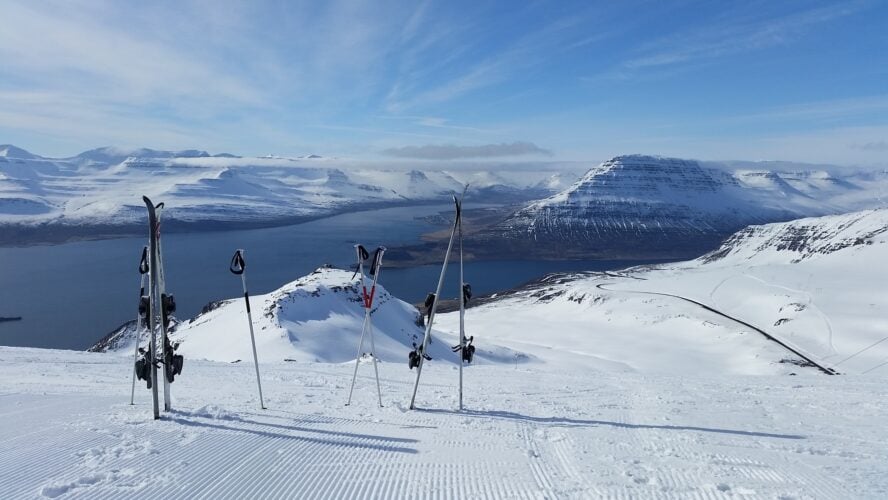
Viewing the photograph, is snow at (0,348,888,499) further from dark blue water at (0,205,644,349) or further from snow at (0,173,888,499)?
dark blue water at (0,205,644,349)

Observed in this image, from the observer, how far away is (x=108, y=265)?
417ft

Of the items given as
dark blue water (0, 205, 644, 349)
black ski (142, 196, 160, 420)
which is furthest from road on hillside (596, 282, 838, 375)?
dark blue water (0, 205, 644, 349)

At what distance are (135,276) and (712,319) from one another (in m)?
109

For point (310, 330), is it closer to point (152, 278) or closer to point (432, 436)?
point (152, 278)

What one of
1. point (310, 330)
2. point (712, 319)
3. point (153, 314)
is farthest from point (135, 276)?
point (153, 314)

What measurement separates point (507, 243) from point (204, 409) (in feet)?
625

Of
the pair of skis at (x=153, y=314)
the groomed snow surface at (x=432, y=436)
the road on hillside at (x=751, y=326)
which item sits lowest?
the road on hillside at (x=751, y=326)

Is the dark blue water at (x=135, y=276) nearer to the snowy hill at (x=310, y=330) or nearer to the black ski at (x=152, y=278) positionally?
the snowy hill at (x=310, y=330)

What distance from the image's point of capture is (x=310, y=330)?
42.1 metres

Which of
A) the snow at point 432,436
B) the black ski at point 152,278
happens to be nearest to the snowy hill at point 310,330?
the snow at point 432,436

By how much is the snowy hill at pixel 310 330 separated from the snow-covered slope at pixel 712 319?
42.3 ft

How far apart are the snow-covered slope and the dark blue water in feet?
110

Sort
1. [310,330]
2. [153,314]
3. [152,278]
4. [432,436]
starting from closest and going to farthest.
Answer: [432,436] → [152,278] → [153,314] → [310,330]

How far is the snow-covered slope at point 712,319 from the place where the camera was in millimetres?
45000
